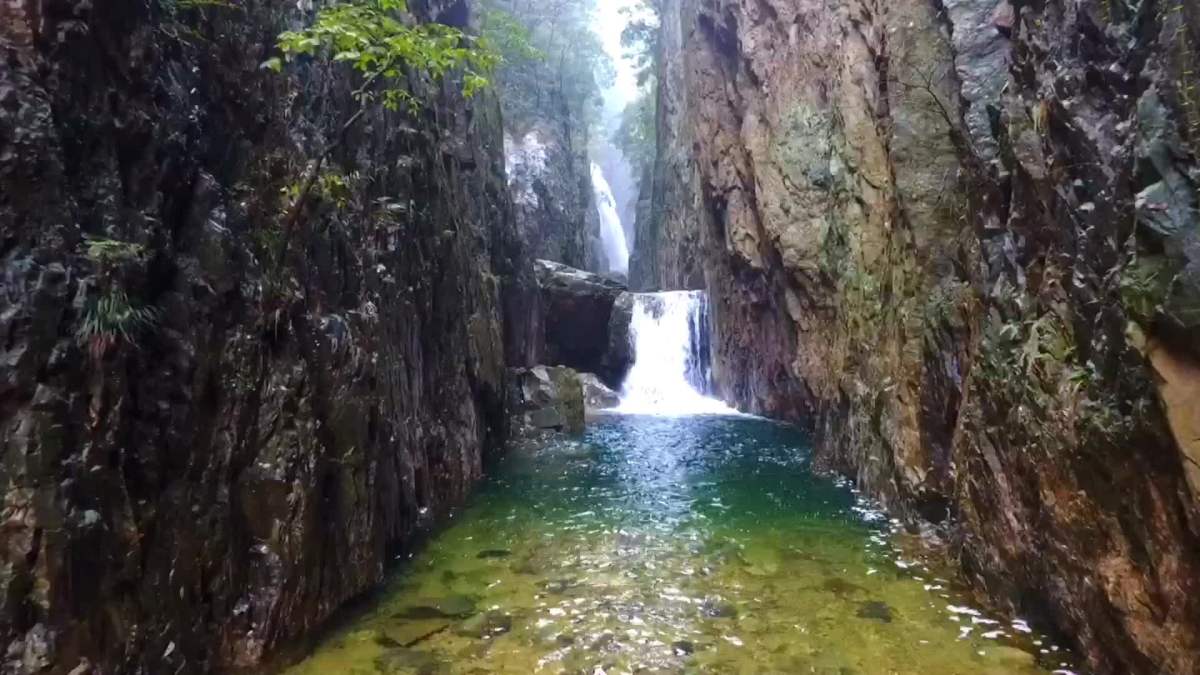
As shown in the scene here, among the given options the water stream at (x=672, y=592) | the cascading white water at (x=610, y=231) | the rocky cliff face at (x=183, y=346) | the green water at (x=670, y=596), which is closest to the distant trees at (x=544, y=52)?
the cascading white water at (x=610, y=231)

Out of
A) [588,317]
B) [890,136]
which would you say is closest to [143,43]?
[890,136]

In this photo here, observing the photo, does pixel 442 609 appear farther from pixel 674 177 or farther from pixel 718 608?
pixel 674 177

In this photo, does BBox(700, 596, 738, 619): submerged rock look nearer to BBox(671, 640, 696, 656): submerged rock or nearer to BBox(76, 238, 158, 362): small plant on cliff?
BBox(671, 640, 696, 656): submerged rock

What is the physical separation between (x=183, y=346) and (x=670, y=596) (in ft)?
16.9

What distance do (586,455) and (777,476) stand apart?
4.09m

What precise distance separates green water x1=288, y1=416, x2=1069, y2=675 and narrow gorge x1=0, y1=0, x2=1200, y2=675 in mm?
55

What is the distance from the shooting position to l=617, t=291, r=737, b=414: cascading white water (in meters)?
26.4

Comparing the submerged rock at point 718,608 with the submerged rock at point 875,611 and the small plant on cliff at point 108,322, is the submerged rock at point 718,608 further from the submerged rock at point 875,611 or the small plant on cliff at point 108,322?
the small plant on cliff at point 108,322

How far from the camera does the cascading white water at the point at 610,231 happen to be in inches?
1937

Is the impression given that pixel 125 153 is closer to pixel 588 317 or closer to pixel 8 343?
pixel 8 343

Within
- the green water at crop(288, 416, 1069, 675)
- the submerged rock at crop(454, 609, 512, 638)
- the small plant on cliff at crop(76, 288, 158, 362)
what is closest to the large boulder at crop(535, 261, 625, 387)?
the green water at crop(288, 416, 1069, 675)

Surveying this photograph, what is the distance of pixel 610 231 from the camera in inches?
1998

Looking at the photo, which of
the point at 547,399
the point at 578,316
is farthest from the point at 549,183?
the point at 547,399

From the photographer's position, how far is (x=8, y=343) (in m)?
4.34
